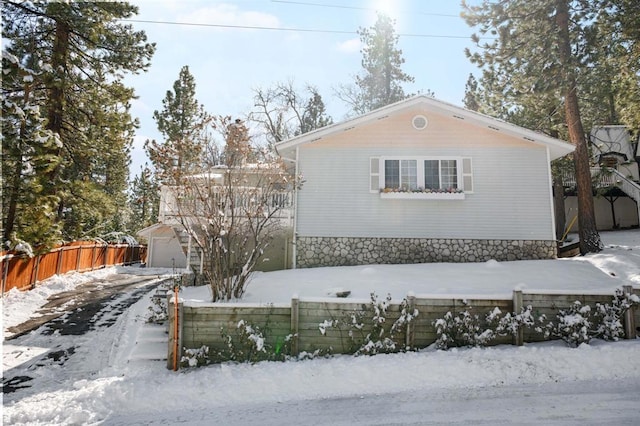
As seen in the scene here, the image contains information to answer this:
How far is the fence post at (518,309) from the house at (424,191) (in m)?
5.38

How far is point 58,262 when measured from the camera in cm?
1349

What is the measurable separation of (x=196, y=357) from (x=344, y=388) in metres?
2.43

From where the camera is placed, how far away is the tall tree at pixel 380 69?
82.2 ft

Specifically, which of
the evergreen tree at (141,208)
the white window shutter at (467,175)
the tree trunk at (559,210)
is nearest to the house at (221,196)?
the white window shutter at (467,175)

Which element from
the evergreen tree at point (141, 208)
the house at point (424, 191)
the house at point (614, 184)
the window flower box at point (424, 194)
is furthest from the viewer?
the evergreen tree at point (141, 208)

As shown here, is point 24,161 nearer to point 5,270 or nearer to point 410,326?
point 5,270

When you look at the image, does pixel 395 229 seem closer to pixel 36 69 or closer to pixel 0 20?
pixel 36 69

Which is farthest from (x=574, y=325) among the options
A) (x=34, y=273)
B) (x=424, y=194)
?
(x=34, y=273)

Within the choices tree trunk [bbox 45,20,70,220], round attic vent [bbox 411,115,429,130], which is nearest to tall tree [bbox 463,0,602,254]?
round attic vent [bbox 411,115,429,130]

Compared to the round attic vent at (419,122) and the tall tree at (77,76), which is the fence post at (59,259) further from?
the round attic vent at (419,122)

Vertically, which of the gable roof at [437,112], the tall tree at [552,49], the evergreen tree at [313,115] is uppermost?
the evergreen tree at [313,115]

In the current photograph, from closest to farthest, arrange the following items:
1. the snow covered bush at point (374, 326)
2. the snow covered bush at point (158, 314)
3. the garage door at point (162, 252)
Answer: the snow covered bush at point (374, 326) → the snow covered bush at point (158, 314) → the garage door at point (162, 252)

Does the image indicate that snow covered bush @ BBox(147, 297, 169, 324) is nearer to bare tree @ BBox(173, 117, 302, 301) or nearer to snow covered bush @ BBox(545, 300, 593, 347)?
bare tree @ BBox(173, 117, 302, 301)

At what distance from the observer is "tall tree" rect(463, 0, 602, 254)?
1205 centimetres
